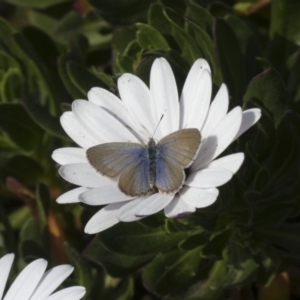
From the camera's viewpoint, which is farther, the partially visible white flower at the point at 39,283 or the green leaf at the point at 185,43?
the green leaf at the point at 185,43

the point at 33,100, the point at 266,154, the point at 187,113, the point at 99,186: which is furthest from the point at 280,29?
the point at 99,186

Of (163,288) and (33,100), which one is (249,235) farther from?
(33,100)

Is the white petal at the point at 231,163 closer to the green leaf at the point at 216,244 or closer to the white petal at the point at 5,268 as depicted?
the green leaf at the point at 216,244

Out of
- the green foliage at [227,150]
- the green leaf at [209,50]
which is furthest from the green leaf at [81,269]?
the green leaf at [209,50]

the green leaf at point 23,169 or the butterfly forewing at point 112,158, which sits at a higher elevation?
the butterfly forewing at point 112,158

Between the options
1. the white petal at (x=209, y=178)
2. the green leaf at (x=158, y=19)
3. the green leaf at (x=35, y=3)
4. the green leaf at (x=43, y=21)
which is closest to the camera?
→ the white petal at (x=209, y=178)

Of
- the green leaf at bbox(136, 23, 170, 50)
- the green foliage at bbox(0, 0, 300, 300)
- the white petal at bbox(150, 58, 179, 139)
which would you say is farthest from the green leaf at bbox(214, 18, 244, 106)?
the white petal at bbox(150, 58, 179, 139)

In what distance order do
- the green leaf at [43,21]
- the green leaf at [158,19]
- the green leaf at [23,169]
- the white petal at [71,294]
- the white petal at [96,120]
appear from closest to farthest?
the white petal at [71,294] < the white petal at [96,120] < the green leaf at [158,19] < the green leaf at [23,169] < the green leaf at [43,21]
